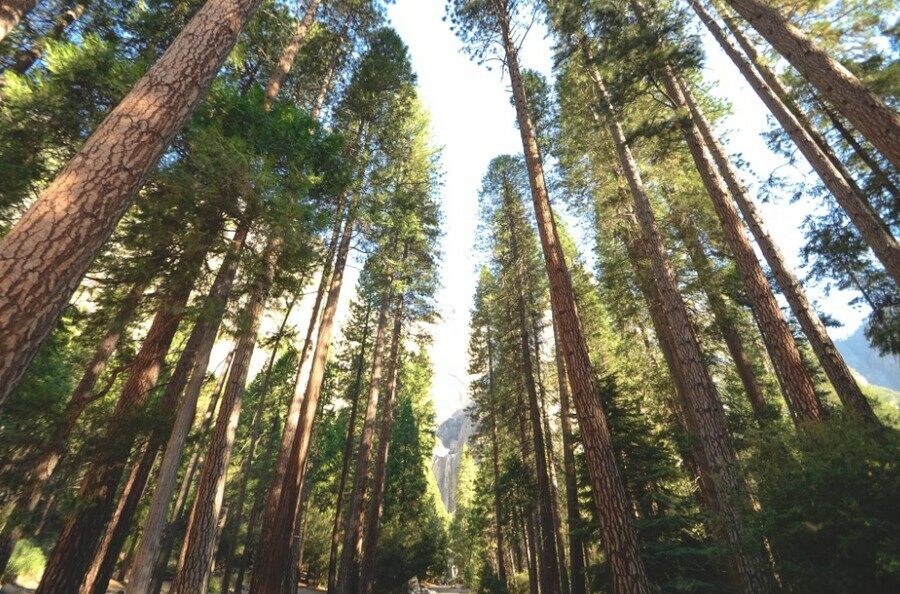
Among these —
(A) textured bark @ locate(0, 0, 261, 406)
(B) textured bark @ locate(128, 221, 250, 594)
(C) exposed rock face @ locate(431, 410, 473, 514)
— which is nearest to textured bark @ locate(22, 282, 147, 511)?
(B) textured bark @ locate(128, 221, 250, 594)

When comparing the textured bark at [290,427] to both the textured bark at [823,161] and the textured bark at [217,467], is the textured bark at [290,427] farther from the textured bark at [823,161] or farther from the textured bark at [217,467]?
the textured bark at [823,161]

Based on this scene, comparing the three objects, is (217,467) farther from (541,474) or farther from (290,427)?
(541,474)

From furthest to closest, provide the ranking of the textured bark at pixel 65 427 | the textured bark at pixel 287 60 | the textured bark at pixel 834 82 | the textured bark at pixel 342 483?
the textured bark at pixel 342 483
the textured bark at pixel 287 60
the textured bark at pixel 65 427
the textured bark at pixel 834 82

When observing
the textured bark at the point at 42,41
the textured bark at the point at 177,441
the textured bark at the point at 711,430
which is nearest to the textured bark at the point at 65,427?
the textured bark at the point at 177,441

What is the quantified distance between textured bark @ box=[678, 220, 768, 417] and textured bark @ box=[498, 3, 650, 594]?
22.2ft

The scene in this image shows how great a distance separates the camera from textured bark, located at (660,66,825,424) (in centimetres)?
708

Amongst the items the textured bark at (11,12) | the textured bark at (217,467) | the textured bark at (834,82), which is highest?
the textured bark at (11,12)

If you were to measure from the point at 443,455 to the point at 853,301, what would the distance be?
326 ft

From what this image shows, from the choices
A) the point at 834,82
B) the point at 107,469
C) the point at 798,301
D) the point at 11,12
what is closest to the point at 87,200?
the point at 107,469

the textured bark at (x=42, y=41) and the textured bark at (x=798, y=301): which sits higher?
the textured bark at (x=42, y=41)

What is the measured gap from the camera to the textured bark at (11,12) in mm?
7109

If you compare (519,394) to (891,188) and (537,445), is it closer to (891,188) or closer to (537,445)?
(537,445)

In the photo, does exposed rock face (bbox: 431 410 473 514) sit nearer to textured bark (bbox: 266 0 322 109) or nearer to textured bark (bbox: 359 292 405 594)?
textured bark (bbox: 359 292 405 594)

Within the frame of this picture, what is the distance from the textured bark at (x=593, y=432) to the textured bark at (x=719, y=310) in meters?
6.77
